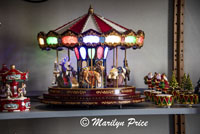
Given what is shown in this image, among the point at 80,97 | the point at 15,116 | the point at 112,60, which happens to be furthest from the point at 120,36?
the point at 15,116

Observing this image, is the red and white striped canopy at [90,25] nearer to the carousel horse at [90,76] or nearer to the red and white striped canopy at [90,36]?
the red and white striped canopy at [90,36]

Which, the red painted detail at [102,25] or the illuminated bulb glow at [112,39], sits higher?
the red painted detail at [102,25]

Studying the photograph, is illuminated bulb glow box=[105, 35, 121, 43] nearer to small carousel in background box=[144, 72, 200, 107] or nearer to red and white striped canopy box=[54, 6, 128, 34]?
red and white striped canopy box=[54, 6, 128, 34]

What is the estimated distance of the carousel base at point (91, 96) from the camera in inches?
76.2

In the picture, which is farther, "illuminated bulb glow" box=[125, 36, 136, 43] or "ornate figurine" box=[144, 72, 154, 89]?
"ornate figurine" box=[144, 72, 154, 89]

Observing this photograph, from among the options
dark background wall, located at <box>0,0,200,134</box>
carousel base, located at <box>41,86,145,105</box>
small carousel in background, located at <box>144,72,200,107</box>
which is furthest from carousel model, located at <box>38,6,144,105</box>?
dark background wall, located at <box>0,0,200,134</box>

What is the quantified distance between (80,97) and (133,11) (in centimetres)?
93

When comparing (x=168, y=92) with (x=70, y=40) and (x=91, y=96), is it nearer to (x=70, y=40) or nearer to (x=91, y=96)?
(x=91, y=96)

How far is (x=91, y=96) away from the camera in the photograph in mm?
1942

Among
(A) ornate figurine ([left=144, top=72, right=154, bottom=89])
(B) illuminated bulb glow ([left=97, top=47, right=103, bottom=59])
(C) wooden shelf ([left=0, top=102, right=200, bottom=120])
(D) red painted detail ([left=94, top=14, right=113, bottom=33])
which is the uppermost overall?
(D) red painted detail ([left=94, top=14, right=113, bottom=33])

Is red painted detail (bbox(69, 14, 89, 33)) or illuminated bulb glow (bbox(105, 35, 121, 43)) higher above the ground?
red painted detail (bbox(69, 14, 89, 33))

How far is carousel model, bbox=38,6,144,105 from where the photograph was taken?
1.91m

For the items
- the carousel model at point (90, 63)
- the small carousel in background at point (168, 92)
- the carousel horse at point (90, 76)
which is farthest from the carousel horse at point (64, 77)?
the small carousel in background at point (168, 92)

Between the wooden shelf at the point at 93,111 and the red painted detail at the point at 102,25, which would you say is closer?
the wooden shelf at the point at 93,111
